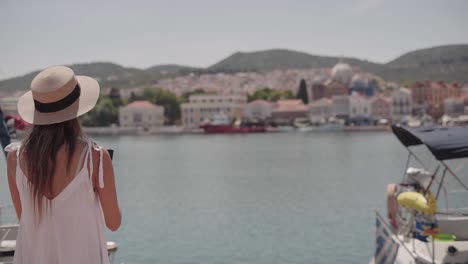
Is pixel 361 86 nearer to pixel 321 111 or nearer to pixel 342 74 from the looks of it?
pixel 342 74

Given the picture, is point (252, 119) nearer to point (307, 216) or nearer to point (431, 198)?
point (307, 216)

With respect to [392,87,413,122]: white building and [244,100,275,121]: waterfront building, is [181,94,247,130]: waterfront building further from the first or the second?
[392,87,413,122]: white building

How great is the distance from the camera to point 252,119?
453 feet

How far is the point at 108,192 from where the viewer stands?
2.64m

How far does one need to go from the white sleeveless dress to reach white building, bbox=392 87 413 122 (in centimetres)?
13919

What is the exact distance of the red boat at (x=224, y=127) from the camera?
414ft

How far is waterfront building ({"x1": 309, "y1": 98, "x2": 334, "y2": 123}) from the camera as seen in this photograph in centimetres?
13588

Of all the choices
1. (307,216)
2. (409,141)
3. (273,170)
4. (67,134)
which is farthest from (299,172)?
(67,134)

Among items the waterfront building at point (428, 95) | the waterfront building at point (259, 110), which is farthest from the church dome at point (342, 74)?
the waterfront building at point (259, 110)

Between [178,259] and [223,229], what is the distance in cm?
362

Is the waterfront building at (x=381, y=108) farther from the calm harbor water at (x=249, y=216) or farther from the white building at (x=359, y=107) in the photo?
the calm harbor water at (x=249, y=216)

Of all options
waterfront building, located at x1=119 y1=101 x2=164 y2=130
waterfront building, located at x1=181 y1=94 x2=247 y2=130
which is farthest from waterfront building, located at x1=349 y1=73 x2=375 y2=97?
waterfront building, located at x1=119 y1=101 x2=164 y2=130

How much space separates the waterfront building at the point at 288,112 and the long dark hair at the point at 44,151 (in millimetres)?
132087

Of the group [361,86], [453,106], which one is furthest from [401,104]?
[361,86]
